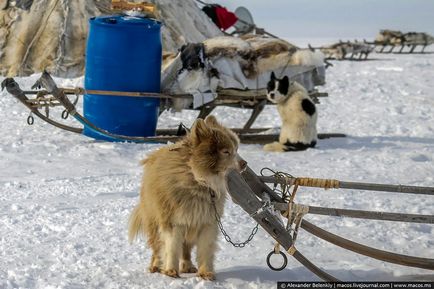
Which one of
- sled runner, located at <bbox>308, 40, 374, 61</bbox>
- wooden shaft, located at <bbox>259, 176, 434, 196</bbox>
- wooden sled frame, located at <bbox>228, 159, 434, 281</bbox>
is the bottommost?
sled runner, located at <bbox>308, 40, 374, 61</bbox>

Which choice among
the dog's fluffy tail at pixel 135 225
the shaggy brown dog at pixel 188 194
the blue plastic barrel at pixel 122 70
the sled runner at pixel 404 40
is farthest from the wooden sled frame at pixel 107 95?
the sled runner at pixel 404 40

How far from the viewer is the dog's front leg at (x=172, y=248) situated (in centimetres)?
382

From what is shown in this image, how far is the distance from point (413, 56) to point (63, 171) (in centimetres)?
1566

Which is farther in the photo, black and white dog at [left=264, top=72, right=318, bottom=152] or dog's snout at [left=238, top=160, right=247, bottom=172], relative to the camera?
black and white dog at [left=264, top=72, right=318, bottom=152]

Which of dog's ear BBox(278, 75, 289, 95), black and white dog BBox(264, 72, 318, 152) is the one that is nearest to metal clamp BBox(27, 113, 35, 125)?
black and white dog BBox(264, 72, 318, 152)

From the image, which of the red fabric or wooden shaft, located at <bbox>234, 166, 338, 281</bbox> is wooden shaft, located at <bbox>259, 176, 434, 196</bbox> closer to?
wooden shaft, located at <bbox>234, 166, 338, 281</bbox>

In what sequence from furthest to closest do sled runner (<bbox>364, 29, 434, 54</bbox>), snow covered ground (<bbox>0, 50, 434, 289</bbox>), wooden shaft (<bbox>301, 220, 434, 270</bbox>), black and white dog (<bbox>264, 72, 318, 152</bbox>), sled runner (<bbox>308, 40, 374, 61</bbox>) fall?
1. sled runner (<bbox>364, 29, 434, 54</bbox>)
2. sled runner (<bbox>308, 40, 374, 61</bbox>)
3. black and white dog (<bbox>264, 72, 318, 152</bbox>)
4. snow covered ground (<bbox>0, 50, 434, 289</bbox>)
5. wooden shaft (<bbox>301, 220, 434, 270</bbox>)

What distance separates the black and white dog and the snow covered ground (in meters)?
0.20

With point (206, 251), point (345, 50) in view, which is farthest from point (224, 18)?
point (206, 251)

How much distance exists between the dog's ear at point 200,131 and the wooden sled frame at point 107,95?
162 inches

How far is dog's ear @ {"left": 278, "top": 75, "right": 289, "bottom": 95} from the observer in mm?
8352

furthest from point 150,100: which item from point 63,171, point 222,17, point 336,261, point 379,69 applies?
point 379,69

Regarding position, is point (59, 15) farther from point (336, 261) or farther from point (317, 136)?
point (336, 261)

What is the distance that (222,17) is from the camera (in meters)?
14.4
